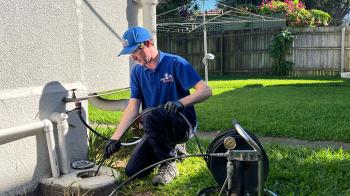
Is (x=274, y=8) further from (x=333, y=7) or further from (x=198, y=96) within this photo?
(x=198, y=96)

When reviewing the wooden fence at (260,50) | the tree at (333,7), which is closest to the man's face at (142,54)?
the wooden fence at (260,50)

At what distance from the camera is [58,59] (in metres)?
3.65

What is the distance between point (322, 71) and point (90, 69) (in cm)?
1060

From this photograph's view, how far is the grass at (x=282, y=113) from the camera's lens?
5543mm

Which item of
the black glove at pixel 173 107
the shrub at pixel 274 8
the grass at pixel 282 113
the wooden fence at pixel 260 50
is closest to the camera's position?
the black glove at pixel 173 107

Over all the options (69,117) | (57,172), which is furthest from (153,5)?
(57,172)

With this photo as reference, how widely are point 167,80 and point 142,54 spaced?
0.31 meters

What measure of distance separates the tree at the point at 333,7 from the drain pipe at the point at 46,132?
23.6 metres

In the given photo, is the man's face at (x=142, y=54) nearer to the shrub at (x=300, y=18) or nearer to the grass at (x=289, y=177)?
the grass at (x=289, y=177)

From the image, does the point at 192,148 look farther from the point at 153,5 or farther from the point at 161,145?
the point at 153,5

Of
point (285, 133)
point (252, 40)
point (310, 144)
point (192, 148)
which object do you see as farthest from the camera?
point (252, 40)

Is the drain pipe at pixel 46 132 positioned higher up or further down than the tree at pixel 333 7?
further down

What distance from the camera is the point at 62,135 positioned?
3561mm

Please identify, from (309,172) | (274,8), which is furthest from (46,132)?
(274,8)
